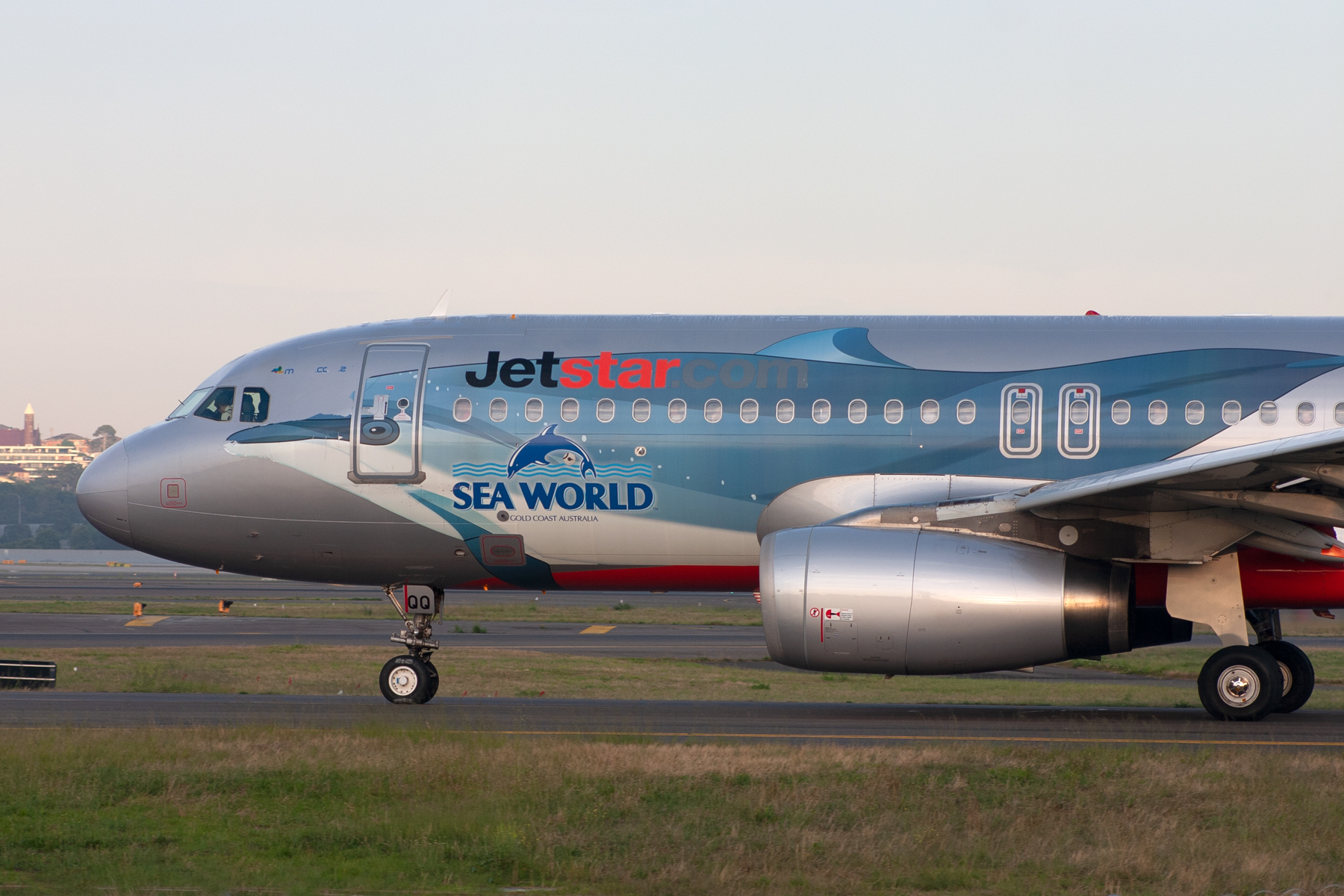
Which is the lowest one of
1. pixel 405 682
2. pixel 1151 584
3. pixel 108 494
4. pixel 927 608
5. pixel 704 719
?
pixel 704 719

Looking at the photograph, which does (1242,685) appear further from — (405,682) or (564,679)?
(564,679)

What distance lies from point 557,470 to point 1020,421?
213 inches

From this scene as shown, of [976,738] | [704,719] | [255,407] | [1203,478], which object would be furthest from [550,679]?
[1203,478]

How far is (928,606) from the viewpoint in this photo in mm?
13633

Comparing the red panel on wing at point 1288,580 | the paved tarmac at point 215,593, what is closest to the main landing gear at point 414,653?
the red panel on wing at point 1288,580

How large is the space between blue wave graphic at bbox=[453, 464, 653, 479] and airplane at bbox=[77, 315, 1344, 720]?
0.03 metres

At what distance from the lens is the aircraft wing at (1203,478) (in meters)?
12.6

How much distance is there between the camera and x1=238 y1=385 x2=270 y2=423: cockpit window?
54.6ft

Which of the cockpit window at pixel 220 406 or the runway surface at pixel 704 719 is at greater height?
the cockpit window at pixel 220 406

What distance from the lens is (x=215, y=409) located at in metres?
16.8

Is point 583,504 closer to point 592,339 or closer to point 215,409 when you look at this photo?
point 592,339

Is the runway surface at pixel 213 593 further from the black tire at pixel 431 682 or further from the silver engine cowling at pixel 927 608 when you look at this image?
the silver engine cowling at pixel 927 608

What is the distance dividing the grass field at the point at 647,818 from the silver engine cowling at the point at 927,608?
144cm

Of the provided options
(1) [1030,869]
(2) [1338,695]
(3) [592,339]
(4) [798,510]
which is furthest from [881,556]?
(2) [1338,695]
